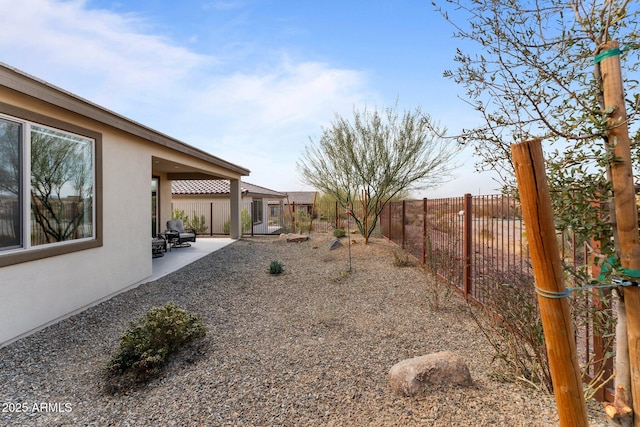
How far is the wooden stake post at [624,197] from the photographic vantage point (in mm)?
1358

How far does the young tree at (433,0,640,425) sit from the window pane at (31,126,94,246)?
17.9ft

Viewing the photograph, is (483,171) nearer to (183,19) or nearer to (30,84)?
(30,84)

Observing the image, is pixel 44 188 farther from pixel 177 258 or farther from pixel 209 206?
pixel 209 206

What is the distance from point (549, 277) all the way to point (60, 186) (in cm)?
630

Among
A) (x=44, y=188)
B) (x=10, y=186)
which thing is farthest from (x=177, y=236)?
(x=10, y=186)

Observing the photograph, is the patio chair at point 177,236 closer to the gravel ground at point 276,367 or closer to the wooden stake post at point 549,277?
the gravel ground at point 276,367

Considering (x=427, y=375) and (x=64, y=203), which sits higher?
(x=64, y=203)

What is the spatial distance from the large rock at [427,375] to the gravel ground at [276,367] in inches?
3.0

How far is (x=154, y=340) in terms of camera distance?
363 cm

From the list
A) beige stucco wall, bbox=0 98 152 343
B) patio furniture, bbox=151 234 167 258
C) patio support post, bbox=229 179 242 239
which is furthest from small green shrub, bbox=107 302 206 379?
patio support post, bbox=229 179 242 239

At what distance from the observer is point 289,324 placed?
468 cm

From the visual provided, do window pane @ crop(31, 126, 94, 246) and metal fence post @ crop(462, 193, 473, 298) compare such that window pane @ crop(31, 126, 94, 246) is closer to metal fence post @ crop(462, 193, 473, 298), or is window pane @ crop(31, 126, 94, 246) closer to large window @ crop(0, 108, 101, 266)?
large window @ crop(0, 108, 101, 266)

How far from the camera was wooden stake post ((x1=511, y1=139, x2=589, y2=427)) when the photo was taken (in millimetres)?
1168

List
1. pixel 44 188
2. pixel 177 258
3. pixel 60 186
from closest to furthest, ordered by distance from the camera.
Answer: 1. pixel 44 188
2. pixel 60 186
3. pixel 177 258
